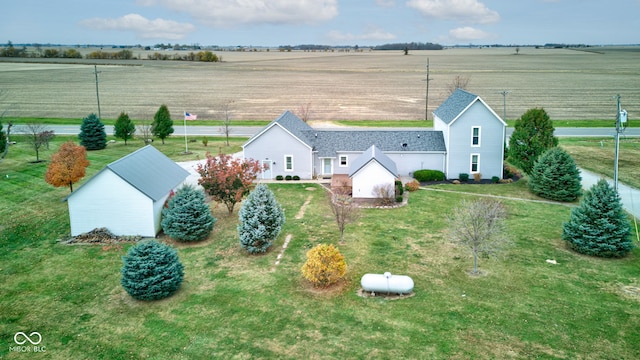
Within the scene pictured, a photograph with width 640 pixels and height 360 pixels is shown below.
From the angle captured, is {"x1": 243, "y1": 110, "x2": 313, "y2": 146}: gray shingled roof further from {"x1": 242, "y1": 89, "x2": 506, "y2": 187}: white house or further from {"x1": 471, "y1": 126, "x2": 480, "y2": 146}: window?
{"x1": 471, "y1": 126, "x2": 480, "y2": 146}: window

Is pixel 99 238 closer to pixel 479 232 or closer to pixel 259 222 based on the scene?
pixel 259 222

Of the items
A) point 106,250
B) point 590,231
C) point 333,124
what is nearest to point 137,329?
point 106,250

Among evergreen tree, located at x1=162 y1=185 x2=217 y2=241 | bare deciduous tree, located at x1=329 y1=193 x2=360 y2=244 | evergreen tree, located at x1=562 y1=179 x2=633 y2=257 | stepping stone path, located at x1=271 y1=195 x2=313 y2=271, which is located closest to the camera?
evergreen tree, located at x1=562 y1=179 x2=633 y2=257

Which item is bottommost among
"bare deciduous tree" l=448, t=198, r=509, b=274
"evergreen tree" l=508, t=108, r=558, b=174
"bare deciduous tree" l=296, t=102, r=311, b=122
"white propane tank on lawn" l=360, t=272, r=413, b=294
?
"white propane tank on lawn" l=360, t=272, r=413, b=294

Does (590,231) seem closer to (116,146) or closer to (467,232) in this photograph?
(467,232)

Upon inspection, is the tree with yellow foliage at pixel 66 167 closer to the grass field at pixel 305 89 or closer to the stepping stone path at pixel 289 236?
the stepping stone path at pixel 289 236

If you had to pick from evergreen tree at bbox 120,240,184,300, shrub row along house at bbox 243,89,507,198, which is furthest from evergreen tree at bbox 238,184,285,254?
shrub row along house at bbox 243,89,507,198

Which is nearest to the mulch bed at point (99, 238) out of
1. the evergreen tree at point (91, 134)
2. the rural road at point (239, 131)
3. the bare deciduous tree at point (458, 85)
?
the evergreen tree at point (91, 134)

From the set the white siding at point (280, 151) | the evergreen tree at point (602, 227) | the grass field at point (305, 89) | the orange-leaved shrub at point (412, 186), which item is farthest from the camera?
the grass field at point (305, 89)
